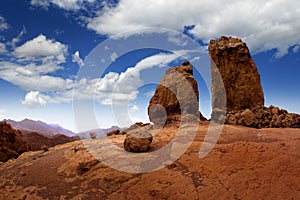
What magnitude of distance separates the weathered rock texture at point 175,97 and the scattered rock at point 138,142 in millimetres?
5083

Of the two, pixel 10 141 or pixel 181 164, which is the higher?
pixel 10 141

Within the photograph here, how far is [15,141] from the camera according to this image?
1041 inches

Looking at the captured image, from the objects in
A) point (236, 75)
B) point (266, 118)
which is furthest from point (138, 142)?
point (236, 75)

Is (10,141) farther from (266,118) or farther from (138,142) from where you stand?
(266,118)

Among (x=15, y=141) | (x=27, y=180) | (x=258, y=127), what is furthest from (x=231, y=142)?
(x=15, y=141)

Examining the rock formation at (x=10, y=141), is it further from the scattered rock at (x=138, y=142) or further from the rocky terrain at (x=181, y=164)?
the scattered rock at (x=138, y=142)

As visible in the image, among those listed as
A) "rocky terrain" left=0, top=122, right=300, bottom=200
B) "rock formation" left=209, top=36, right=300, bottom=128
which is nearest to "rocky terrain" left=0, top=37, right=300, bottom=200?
"rocky terrain" left=0, top=122, right=300, bottom=200

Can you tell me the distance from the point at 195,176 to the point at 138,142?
3429mm

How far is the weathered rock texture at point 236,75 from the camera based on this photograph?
17047 mm

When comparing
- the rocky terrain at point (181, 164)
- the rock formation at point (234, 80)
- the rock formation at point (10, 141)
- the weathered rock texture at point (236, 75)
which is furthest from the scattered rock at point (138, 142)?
the rock formation at point (10, 141)

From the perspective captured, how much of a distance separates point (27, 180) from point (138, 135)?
5546 mm

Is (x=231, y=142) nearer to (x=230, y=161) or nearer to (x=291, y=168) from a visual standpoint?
(x=230, y=161)

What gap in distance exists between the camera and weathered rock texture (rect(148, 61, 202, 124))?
1592 centimetres

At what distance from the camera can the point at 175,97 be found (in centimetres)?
1639
